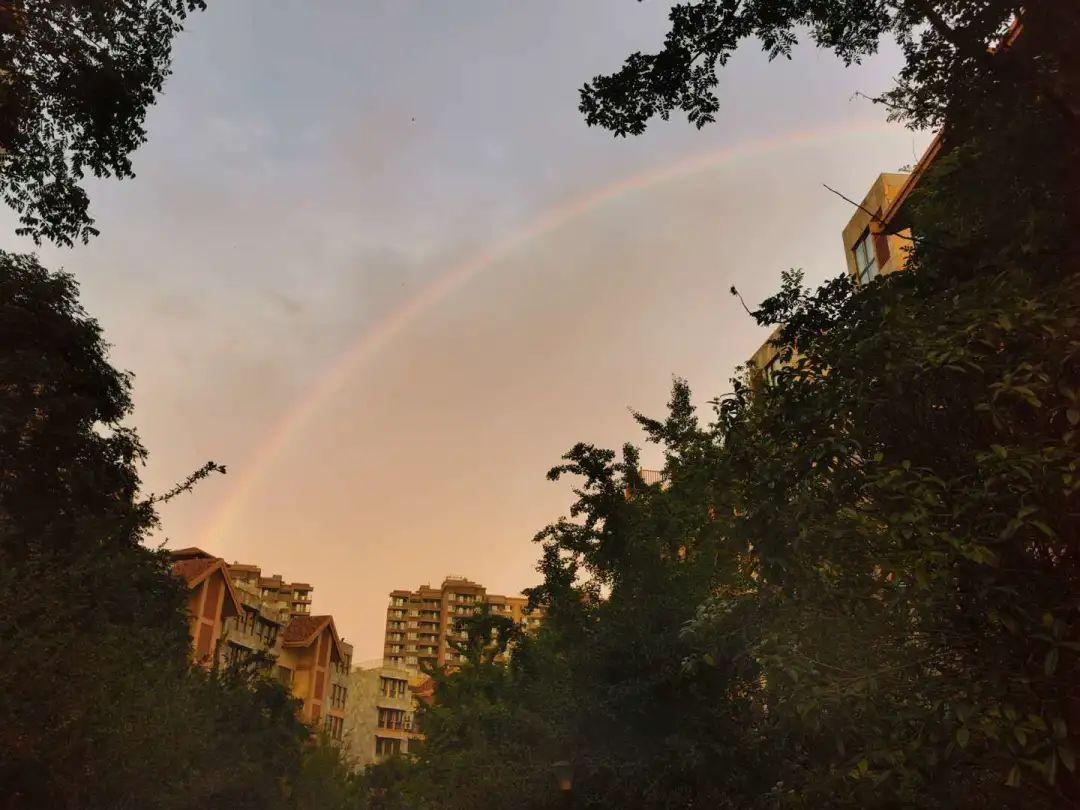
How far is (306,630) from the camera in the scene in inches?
3164

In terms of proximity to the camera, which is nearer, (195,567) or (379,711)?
(195,567)

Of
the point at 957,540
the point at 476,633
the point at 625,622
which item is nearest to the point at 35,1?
the point at 957,540

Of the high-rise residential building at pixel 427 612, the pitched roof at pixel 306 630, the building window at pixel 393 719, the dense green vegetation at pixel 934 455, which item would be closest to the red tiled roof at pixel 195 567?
the pitched roof at pixel 306 630

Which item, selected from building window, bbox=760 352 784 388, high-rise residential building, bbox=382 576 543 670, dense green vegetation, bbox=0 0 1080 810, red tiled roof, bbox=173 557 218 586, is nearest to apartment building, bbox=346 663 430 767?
red tiled roof, bbox=173 557 218 586

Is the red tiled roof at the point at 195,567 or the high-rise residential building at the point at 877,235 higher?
the high-rise residential building at the point at 877,235

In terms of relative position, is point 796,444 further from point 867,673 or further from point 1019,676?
point 1019,676

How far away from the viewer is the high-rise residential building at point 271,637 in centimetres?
5850

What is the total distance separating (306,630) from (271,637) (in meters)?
6.47

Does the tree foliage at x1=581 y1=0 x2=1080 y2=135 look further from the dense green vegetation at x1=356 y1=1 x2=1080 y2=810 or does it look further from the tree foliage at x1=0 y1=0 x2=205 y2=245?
the tree foliage at x1=0 y1=0 x2=205 y2=245

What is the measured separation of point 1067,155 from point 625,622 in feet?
53.8

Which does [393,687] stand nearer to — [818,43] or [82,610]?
[82,610]

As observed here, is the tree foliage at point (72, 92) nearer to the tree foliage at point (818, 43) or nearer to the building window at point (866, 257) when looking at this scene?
the tree foliage at point (818, 43)

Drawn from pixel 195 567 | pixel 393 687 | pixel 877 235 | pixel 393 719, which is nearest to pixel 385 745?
pixel 393 719

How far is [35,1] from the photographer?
12836 mm
